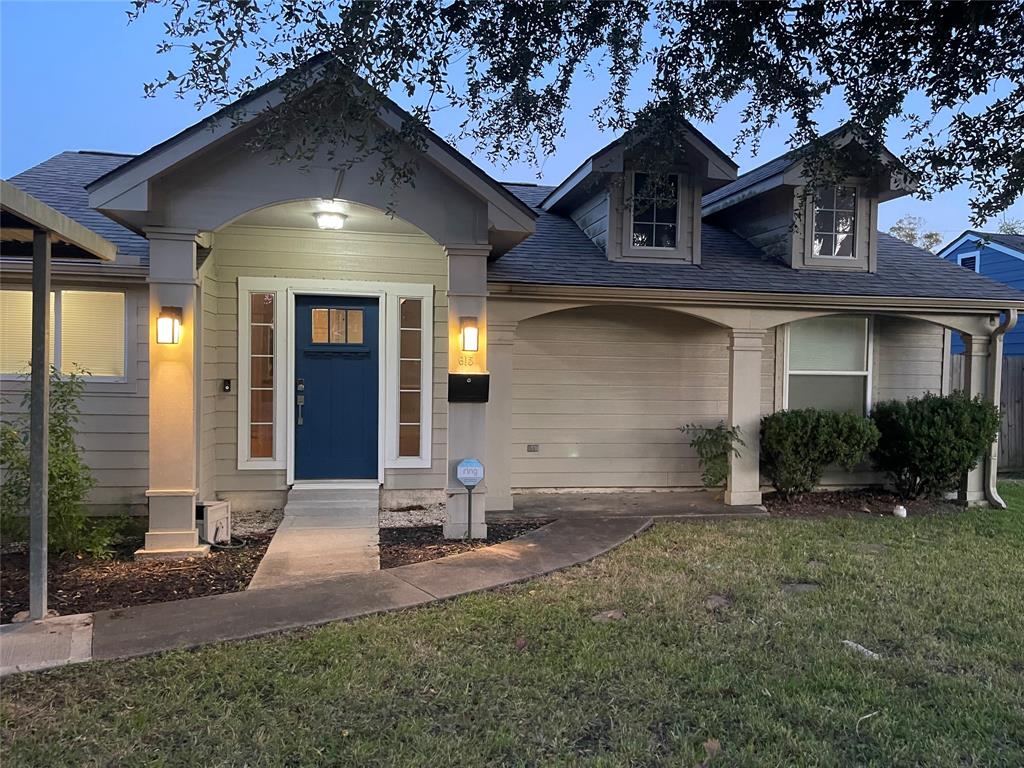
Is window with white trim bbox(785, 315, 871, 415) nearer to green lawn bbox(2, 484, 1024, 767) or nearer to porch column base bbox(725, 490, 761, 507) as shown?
porch column base bbox(725, 490, 761, 507)

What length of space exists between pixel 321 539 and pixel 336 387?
193cm

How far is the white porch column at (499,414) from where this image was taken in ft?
22.5

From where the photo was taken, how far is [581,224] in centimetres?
889

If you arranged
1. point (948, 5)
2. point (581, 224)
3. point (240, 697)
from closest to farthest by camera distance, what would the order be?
point (240, 697), point (948, 5), point (581, 224)

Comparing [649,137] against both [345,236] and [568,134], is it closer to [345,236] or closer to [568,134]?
[568,134]

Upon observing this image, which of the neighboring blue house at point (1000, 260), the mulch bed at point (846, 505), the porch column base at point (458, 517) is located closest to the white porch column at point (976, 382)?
the mulch bed at point (846, 505)

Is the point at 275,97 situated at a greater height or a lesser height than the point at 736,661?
greater

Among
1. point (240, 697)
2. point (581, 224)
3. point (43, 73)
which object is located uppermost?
point (43, 73)

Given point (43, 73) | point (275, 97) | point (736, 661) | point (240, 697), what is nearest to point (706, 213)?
point (275, 97)

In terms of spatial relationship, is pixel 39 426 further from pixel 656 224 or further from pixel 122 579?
pixel 656 224

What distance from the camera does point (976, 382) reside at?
7.86m

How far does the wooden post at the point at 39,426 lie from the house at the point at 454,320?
1.23 metres

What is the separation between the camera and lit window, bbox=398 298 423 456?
7.41m

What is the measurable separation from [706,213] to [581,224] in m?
1.91
